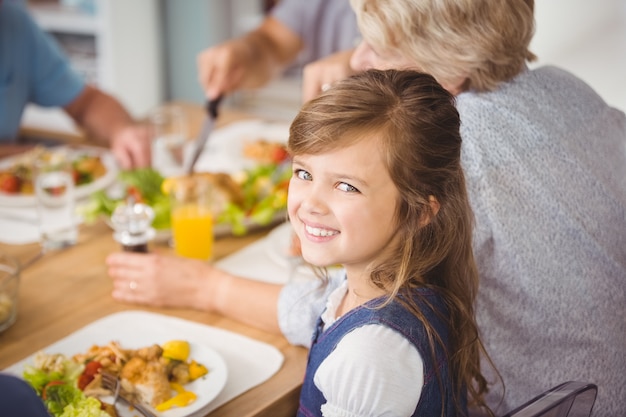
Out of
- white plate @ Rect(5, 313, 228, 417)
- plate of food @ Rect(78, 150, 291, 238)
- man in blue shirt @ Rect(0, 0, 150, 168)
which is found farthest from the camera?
man in blue shirt @ Rect(0, 0, 150, 168)

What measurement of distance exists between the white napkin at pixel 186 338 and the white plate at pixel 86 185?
0.66 m

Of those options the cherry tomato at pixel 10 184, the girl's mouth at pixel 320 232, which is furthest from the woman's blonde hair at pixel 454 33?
the cherry tomato at pixel 10 184

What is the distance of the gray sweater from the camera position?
4.12 ft

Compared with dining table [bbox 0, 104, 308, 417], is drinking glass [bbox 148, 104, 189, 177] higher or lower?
higher

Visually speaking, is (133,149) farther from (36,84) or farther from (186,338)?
(186,338)

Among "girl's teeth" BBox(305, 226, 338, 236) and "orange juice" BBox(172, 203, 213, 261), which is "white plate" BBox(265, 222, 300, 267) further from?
"girl's teeth" BBox(305, 226, 338, 236)

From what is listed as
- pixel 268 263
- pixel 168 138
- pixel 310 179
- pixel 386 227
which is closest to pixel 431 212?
pixel 386 227

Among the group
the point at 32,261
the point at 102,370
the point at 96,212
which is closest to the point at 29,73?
the point at 96,212

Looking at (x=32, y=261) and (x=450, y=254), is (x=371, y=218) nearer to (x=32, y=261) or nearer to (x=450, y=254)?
(x=450, y=254)

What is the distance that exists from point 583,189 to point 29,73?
2051mm

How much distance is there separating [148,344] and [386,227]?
513 millimetres

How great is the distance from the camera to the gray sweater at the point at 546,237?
1.25 m

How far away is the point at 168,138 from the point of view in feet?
7.75

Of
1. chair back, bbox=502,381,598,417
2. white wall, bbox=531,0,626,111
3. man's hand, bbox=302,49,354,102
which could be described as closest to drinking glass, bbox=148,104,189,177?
man's hand, bbox=302,49,354,102
